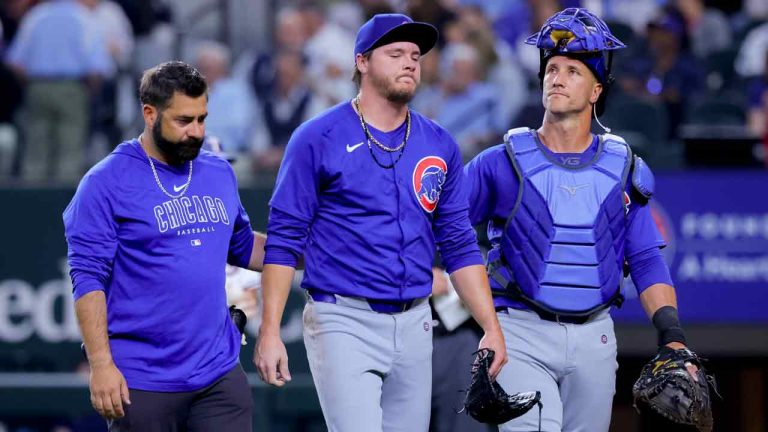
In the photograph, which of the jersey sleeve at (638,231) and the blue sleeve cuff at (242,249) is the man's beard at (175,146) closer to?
the blue sleeve cuff at (242,249)

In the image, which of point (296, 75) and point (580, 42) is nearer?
point (580, 42)

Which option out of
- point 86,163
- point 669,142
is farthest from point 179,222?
point 669,142

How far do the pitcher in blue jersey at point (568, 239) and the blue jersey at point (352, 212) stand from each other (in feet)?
1.30

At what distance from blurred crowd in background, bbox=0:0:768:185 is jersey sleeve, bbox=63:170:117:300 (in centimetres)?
568

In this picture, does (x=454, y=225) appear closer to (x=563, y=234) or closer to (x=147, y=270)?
(x=563, y=234)

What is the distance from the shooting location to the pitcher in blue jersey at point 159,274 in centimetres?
480

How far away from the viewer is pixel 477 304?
203 inches

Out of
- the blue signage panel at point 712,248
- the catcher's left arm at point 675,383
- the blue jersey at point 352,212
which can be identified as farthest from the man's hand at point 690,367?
the blue signage panel at point 712,248

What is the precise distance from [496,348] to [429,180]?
677 millimetres

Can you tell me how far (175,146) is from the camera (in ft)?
16.2

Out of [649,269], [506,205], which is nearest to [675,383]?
[649,269]

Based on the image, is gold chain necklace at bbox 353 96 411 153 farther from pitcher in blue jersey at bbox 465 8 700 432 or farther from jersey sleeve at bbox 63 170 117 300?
jersey sleeve at bbox 63 170 117 300

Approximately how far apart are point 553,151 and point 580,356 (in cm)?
83

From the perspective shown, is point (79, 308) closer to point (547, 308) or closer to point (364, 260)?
point (364, 260)
